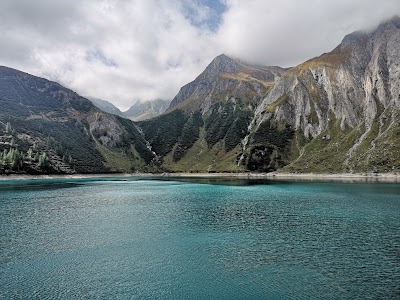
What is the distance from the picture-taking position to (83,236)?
60.8 metres

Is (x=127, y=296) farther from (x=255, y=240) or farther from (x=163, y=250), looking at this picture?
(x=255, y=240)

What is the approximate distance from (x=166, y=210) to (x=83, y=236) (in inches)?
1339

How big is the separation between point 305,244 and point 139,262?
90.3ft

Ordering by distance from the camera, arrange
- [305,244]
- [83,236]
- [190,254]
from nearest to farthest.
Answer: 1. [190,254]
2. [305,244]
3. [83,236]

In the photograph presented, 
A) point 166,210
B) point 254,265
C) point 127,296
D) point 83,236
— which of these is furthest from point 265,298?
point 166,210

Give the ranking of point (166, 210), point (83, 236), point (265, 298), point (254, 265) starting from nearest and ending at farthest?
point (265, 298), point (254, 265), point (83, 236), point (166, 210)

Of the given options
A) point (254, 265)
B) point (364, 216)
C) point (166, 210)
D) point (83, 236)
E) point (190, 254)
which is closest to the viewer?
point (254, 265)

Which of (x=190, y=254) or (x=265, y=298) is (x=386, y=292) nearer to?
(x=265, y=298)

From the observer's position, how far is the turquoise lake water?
35031 millimetres

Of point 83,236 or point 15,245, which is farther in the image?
point 83,236

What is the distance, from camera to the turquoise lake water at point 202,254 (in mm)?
35031

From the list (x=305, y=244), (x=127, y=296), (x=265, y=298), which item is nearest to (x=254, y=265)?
(x=265, y=298)

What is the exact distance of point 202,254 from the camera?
160ft

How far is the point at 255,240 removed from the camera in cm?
5669
